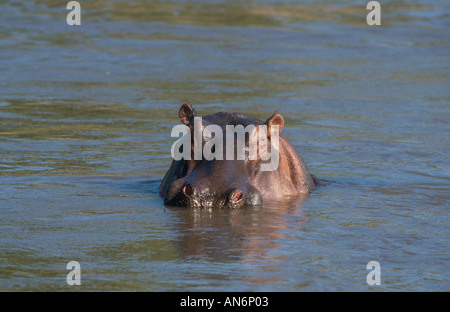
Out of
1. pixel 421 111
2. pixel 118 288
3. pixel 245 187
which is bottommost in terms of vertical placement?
pixel 118 288

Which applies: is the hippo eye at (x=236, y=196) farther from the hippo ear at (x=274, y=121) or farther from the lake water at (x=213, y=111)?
the hippo ear at (x=274, y=121)

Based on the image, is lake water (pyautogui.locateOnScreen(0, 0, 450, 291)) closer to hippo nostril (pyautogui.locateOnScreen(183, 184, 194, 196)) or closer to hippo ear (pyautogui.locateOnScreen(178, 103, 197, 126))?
hippo nostril (pyautogui.locateOnScreen(183, 184, 194, 196))

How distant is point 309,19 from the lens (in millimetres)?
23500

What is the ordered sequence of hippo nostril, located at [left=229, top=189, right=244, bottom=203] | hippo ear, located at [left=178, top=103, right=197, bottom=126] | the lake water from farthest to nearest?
hippo ear, located at [left=178, top=103, right=197, bottom=126] → hippo nostril, located at [left=229, top=189, right=244, bottom=203] → the lake water

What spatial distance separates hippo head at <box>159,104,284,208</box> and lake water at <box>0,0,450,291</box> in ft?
0.41

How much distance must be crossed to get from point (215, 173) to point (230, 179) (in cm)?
14

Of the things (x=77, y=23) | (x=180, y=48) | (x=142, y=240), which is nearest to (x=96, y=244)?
(x=142, y=240)

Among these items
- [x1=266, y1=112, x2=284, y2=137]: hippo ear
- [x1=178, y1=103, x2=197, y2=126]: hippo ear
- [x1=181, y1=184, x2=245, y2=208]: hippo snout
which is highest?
[x1=178, y1=103, x2=197, y2=126]: hippo ear

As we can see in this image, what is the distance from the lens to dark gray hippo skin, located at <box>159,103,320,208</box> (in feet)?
26.0

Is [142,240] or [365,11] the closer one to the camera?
[142,240]

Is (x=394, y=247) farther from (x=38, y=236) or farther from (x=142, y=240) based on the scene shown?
(x=38, y=236)

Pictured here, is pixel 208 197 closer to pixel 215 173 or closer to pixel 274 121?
pixel 215 173

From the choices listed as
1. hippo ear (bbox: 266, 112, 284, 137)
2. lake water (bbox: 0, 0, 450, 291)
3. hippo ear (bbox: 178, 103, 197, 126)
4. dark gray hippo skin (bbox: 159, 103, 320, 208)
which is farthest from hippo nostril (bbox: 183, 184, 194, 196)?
hippo ear (bbox: 266, 112, 284, 137)

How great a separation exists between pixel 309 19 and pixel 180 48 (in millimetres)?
5214
